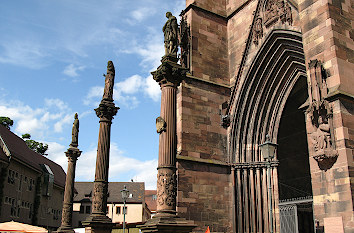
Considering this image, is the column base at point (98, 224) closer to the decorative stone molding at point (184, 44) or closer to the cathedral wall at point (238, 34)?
the decorative stone molding at point (184, 44)

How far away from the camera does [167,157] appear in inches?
342

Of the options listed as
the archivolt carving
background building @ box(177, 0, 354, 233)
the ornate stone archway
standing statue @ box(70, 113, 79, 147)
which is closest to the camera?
the archivolt carving

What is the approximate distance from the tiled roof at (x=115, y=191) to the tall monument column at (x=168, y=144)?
4799cm

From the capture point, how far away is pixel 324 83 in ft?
32.0

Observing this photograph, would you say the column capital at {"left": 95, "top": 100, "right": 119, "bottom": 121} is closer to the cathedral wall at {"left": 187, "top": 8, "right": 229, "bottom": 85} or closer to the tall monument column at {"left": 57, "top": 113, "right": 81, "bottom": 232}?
the cathedral wall at {"left": 187, "top": 8, "right": 229, "bottom": 85}

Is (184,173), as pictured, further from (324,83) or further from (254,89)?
(324,83)

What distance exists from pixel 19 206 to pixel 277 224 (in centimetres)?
2729

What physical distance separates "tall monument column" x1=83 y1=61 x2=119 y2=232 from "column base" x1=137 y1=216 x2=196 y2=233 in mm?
5252

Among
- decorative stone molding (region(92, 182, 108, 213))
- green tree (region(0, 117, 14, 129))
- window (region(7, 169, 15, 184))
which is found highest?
green tree (region(0, 117, 14, 129))

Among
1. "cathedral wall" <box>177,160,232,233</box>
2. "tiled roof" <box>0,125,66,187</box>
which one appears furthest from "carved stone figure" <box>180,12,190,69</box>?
"tiled roof" <box>0,125,66,187</box>

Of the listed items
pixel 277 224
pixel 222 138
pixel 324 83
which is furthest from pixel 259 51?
pixel 277 224

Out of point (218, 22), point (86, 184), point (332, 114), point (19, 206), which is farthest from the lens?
point (86, 184)

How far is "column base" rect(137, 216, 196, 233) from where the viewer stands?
7863mm

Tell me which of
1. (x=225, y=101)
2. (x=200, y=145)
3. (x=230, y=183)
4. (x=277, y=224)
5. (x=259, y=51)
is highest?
(x=259, y=51)
